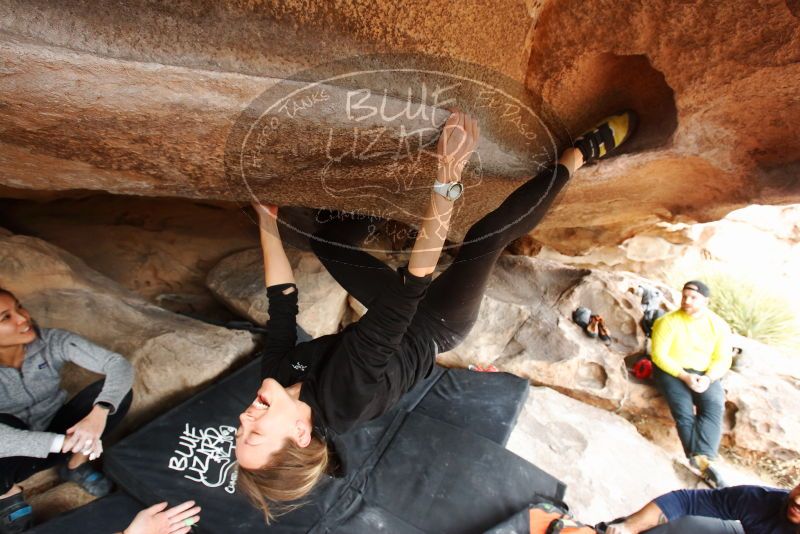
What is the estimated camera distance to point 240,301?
317 centimetres

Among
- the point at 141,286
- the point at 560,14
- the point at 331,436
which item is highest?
the point at 560,14

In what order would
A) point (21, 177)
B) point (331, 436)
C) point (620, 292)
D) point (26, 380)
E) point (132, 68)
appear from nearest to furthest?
point (132, 68) → point (331, 436) → point (21, 177) → point (26, 380) → point (620, 292)

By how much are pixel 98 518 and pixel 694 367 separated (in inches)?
148

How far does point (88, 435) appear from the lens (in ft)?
5.97

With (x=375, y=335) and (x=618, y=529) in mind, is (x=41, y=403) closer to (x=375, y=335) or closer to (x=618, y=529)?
(x=375, y=335)

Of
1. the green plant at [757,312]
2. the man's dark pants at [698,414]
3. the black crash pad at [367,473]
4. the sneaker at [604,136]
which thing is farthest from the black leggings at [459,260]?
the green plant at [757,312]

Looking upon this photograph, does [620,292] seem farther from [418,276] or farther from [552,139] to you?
[418,276]

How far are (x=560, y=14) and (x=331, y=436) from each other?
1.64 meters

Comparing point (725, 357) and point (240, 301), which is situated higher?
point (725, 357)

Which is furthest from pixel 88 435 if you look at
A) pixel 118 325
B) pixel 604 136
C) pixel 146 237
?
pixel 604 136

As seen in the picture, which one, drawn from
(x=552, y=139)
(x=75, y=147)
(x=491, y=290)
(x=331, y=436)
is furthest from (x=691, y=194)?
(x=75, y=147)

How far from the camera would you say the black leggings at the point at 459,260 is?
1.61 metres

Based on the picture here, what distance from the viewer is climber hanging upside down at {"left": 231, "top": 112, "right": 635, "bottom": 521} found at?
1.24m

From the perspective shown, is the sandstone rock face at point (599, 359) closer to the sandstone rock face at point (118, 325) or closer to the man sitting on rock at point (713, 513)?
the man sitting on rock at point (713, 513)
